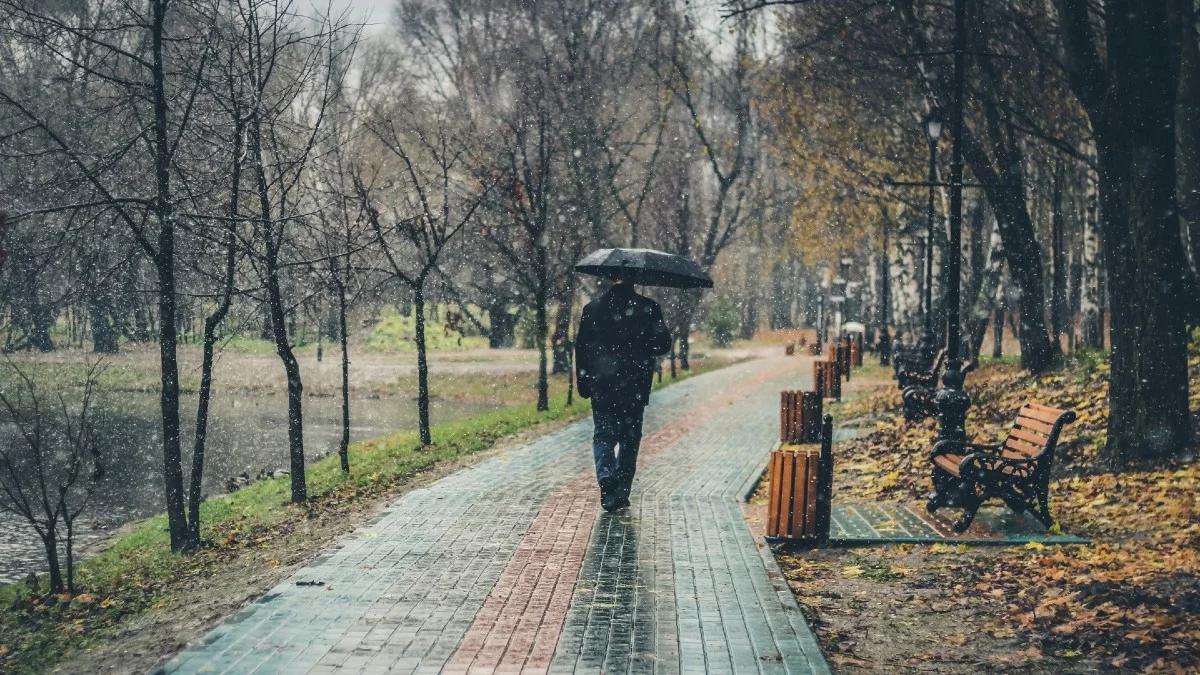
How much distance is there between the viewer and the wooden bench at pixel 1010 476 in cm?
872

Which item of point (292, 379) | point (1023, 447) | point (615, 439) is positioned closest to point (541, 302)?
point (292, 379)

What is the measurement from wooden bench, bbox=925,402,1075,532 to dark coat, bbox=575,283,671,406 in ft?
8.39

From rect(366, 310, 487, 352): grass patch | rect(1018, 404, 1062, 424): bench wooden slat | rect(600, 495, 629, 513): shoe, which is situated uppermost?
rect(366, 310, 487, 352): grass patch

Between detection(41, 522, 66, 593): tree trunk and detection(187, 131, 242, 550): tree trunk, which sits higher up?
detection(187, 131, 242, 550): tree trunk

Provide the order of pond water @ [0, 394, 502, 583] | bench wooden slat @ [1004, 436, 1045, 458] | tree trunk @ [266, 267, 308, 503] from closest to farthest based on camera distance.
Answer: bench wooden slat @ [1004, 436, 1045, 458] < tree trunk @ [266, 267, 308, 503] < pond water @ [0, 394, 502, 583]

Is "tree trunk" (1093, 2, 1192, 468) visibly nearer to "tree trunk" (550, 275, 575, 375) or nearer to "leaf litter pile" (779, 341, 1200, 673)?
"leaf litter pile" (779, 341, 1200, 673)

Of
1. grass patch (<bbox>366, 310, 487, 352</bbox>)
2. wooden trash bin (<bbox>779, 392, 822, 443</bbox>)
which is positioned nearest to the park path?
wooden trash bin (<bbox>779, 392, 822, 443</bbox>)

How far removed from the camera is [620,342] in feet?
28.7

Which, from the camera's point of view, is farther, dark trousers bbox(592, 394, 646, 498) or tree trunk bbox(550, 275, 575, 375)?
tree trunk bbox(550, 275, 575, 375)

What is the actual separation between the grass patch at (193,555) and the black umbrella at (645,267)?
115 inches

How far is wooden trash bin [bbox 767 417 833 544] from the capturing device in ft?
27.7

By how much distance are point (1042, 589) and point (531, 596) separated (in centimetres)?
314

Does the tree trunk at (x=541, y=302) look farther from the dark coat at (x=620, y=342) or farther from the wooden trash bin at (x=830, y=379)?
the dark coat at (x=620, y=342)

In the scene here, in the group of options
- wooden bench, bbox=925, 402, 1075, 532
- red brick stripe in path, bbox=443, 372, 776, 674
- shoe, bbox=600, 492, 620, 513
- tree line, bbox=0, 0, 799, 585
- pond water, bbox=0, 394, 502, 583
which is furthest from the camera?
pond water, bbox=0, 394, 502, 583
